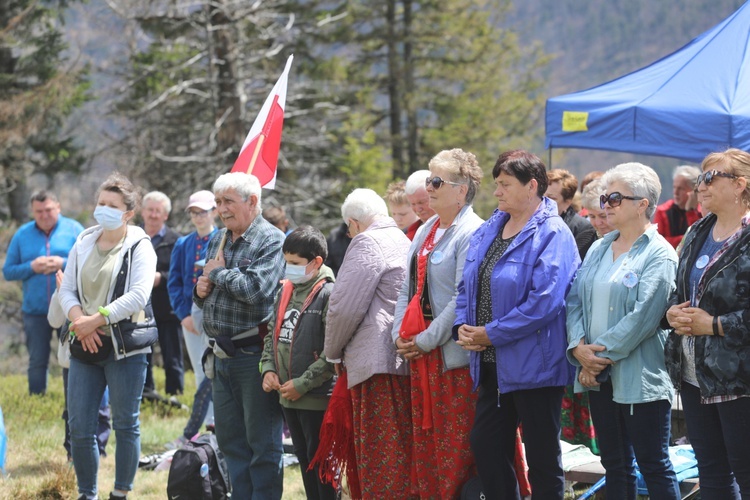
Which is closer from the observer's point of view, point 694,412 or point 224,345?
point 694,412

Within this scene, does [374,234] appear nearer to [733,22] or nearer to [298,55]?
[733,22]

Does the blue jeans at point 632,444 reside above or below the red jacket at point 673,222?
below

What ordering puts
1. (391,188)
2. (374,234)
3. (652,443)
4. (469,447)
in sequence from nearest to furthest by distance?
→ (652,443)
(469,447)
(374,234)
(391,188)

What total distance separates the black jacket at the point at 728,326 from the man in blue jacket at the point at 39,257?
241 inches

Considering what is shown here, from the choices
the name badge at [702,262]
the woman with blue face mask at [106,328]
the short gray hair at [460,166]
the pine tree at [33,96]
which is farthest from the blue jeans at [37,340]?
the pine tree at [33,96]

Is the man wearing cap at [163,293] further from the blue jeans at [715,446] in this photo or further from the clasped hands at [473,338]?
the blue jeans at [715,446]

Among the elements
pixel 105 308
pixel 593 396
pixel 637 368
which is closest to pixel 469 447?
pixel 593 396

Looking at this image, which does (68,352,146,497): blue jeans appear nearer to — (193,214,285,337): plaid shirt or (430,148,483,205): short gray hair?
(193,214,285,337): plaid shirt

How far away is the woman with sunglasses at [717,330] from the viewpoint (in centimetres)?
348

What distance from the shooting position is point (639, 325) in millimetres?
3986

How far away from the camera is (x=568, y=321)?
4.23m

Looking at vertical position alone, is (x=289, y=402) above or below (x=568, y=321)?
below

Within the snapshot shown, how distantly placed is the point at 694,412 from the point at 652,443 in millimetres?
354

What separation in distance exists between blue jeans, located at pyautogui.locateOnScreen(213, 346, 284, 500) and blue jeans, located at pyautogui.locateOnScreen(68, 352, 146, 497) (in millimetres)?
541
